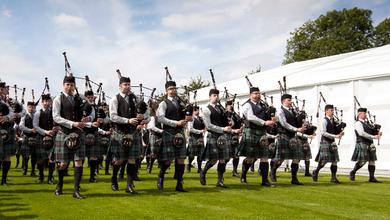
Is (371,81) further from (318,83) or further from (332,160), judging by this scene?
(332,160)

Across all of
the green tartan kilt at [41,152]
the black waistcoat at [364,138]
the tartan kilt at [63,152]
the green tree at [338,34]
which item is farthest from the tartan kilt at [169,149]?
the green tree at [338,34]

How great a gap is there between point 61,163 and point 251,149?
11.6 ft

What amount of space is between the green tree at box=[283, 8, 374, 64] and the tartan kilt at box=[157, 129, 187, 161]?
99.9 ft

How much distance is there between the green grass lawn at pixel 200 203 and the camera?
17.5ft

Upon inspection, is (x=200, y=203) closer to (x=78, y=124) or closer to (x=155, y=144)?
(x=78, y=124)

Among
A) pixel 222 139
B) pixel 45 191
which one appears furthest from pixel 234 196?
pixel 45 191

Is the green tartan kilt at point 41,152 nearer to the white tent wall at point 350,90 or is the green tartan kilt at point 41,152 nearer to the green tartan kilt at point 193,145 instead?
the green tartan kilt at point 193,145

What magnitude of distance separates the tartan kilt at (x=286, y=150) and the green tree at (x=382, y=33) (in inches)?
1197

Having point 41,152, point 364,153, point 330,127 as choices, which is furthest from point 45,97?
point 364,153

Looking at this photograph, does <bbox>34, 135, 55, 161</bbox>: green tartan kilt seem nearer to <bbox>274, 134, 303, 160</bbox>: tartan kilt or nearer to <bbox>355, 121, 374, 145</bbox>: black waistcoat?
<bbox>274, 134, 303, 160</bbox>: tartan kilt

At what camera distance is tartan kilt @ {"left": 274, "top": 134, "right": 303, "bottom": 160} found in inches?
364


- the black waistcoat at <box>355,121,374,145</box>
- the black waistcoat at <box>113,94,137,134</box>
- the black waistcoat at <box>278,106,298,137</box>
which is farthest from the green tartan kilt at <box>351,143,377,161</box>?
the black waistcoat at <box>113,94,137,134</box>

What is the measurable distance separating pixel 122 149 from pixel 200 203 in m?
1.77

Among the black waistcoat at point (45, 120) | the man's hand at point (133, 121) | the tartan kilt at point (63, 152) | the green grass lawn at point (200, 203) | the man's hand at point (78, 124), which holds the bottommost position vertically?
the green grass lawn at point (200, 203)
